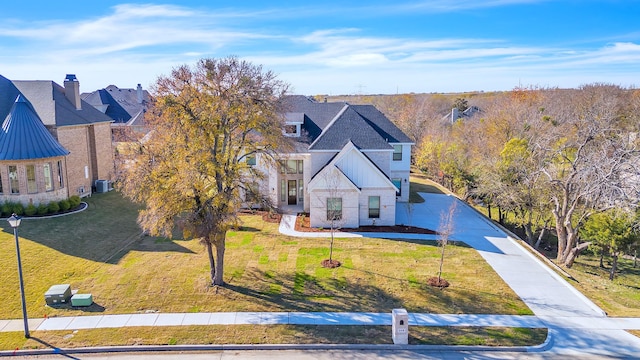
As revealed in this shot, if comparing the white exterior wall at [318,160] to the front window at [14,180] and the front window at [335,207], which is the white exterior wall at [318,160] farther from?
the front window at [14,180]

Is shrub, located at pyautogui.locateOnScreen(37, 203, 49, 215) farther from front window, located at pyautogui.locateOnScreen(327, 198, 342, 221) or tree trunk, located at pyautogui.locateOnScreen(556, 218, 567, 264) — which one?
tree trunk, located at pyautogui.locateOnScreen(556, 218, 567, 264)

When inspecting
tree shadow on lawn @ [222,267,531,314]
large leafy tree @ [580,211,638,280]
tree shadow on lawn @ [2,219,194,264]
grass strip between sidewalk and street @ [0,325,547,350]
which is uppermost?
large leafy tree @ [580,211,638,280]

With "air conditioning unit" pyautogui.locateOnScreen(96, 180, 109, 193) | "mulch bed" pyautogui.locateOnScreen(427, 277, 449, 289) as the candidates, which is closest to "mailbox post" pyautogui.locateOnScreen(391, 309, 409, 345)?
"mulch bed" pyautogui.locateOnScreen(427, 277, 449, 289)

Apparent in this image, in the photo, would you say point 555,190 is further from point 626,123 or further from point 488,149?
point 626,123

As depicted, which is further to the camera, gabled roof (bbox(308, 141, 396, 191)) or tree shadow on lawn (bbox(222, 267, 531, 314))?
gabled roof (bbox(308, 141, 396, 191))

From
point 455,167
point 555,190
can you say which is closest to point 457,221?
point 555,190

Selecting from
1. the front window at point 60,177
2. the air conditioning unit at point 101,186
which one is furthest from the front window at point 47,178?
the air conditioning unit at point 101,186

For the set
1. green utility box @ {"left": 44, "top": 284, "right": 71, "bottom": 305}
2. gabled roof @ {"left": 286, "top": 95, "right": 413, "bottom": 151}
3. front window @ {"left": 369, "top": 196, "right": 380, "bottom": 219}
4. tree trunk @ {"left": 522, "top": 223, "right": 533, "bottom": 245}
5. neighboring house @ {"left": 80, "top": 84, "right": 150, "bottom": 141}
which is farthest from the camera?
neighboring house @ {"left": 80, "top": 84, "right": 150, "bottom": 141}
